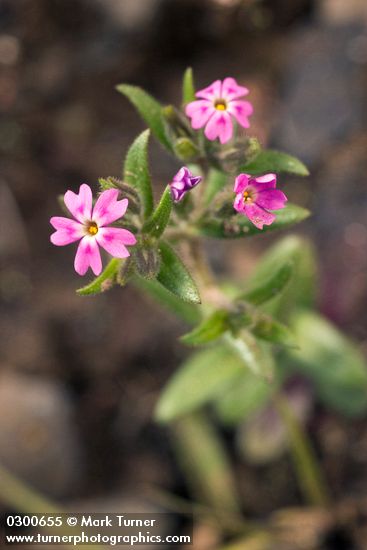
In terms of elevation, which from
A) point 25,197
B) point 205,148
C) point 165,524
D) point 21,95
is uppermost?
point 21,95

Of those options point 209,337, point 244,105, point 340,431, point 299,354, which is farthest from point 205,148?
point 340,431

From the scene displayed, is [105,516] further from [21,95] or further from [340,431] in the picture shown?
[21,95]

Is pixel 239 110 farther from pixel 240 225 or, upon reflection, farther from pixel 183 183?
pixel 240 225

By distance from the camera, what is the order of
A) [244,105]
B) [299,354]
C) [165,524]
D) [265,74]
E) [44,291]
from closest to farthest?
[244,105] < [299,354] < [165,524] < [44,291] < [265,74]

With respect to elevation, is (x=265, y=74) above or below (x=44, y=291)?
above

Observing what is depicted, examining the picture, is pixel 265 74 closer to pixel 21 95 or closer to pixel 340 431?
pixel 21 95

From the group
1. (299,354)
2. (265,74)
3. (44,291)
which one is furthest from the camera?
(265,74)

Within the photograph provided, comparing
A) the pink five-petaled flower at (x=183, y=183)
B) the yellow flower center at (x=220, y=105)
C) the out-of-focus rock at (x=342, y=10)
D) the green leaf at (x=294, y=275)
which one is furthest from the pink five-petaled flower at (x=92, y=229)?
the out-of-focus rock at (x=342, y=10)

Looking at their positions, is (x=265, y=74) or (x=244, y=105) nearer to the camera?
(x=244, y=105)

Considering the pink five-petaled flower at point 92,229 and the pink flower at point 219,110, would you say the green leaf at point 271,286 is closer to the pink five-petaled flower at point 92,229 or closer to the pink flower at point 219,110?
the pink flower at point 219,110
